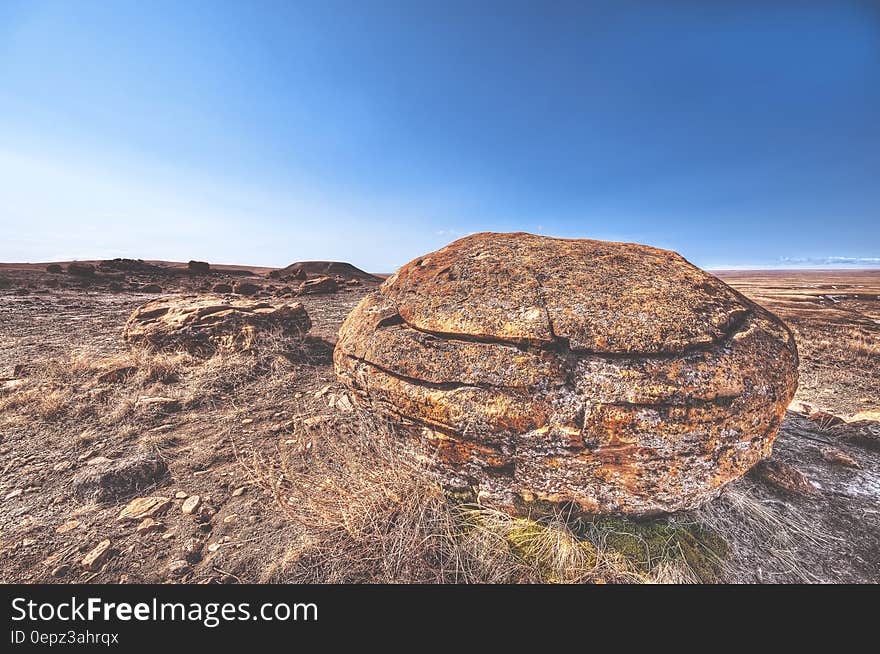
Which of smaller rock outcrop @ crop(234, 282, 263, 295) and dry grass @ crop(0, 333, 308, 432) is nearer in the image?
dry grass @ crop(0, 333, 308, 432)

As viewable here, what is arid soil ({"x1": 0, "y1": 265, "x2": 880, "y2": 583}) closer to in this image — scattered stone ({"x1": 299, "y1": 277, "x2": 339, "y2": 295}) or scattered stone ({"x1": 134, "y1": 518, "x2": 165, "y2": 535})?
scattered stone ({"x1": 134, "y1": 518, "x2": 165, "y2": 535})

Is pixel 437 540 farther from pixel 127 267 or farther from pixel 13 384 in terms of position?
pixel 127 267

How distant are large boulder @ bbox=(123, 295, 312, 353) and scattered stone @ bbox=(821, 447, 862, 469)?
8239 mm

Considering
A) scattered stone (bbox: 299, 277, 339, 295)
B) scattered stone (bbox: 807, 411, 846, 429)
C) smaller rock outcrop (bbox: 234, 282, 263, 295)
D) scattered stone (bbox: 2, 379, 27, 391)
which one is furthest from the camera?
scattered stone (bbox: 299, 277, 339, 295)

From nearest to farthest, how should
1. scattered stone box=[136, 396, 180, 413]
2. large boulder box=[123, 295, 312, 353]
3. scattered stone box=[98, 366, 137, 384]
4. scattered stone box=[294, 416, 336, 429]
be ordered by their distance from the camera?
scattered stone box=[294, 416, 336, 429], scattered stone box=[136, 396, 180, 413], scattered stone box=[98, 366, 137, 384], large boulder box=[123, 295, 312, 353]

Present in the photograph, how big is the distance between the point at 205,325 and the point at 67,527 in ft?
13.8

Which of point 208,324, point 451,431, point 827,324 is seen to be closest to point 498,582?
point 451,431

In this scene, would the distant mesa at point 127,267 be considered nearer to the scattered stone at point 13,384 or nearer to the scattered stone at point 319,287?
the scattered stone at point 319,287

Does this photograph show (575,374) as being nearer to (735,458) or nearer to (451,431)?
(451,431)

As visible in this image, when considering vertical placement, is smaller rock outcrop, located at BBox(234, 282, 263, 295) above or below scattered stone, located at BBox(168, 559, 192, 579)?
above

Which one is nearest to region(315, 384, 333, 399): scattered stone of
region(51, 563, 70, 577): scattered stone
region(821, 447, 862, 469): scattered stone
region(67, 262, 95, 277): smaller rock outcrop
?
region(51, 563, 70, 577): scattered stone

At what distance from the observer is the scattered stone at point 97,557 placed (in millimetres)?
2340

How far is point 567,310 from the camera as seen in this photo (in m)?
2.53

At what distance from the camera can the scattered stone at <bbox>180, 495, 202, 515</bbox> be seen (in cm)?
289
